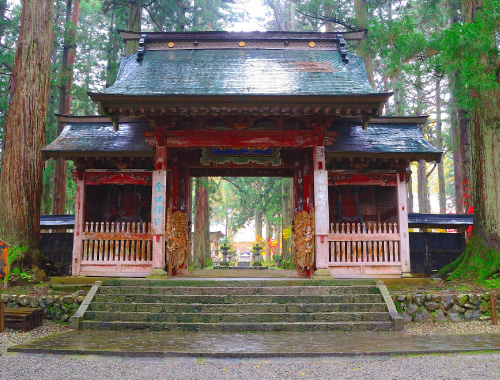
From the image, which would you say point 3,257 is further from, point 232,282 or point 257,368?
point 257,368

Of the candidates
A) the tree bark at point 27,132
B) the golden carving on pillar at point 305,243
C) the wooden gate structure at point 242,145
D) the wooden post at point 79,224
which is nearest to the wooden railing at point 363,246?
the wooden gate structure at point 242,145

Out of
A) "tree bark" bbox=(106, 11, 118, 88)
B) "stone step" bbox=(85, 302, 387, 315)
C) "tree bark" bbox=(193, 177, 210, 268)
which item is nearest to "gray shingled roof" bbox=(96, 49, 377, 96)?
"stone step" bbox=(85, 302, 387, 315)

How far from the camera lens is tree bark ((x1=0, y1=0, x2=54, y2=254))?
10.0 meters

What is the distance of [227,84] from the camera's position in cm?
960

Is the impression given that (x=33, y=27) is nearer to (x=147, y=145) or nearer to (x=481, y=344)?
(x=147, y=145)

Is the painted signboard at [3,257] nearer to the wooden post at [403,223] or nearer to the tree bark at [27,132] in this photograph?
the tree bark at [27,132]

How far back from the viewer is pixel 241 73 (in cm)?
1030


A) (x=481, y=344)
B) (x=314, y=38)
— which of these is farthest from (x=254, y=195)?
(x=481, y=344)

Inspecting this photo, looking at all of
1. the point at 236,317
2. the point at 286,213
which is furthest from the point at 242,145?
the point at 286,213

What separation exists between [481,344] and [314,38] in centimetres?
885

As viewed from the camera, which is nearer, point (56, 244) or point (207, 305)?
point (207, 305)

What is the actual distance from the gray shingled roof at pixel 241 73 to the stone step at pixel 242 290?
12.6ft

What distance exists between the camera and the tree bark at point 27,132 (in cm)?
1005

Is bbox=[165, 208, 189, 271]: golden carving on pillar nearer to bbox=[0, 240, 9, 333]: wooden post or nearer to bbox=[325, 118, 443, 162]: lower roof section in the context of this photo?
bbox=[0, 240, 9, 333]: wooden post
